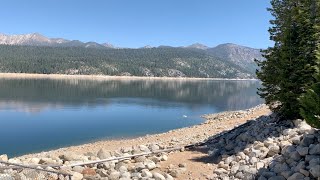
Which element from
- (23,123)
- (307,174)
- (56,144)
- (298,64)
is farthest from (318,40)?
(23,123)

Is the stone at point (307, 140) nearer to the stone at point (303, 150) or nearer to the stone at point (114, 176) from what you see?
the stone at point (303, 150)

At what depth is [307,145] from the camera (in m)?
21.0

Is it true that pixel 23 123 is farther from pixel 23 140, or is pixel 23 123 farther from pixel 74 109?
pixel 74 109

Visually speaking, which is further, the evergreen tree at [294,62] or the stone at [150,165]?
the evergreen tree at [294,62]

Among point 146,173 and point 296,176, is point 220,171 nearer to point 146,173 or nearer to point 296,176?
point 146,173

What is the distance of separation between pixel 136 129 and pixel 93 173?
4520cm

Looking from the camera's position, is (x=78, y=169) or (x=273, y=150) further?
(x=78, y=169)

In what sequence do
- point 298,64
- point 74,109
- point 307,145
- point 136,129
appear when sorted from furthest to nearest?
point 74,109 < point 136,129 < point 298,64 < point 307,145

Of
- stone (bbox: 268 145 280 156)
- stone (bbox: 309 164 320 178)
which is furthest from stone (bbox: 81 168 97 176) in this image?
stone (bbox: 309 164 320 178)

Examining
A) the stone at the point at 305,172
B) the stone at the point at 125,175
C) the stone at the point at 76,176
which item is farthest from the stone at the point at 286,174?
the stone at the point at 76,176

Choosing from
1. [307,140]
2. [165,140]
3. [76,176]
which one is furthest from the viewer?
[165,140]

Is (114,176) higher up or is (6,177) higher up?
(6,177)

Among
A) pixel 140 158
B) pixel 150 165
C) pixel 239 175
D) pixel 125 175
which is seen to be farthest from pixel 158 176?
pixel 239 175

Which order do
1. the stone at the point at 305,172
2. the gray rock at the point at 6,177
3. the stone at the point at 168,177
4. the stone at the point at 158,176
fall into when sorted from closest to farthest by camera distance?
the stone at the point at 305,172 → the gray rock at the point at 6,177 → the stone at the point at 158,176 → the stone at the point at 168,177
